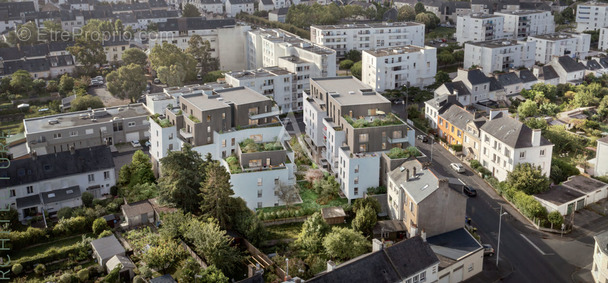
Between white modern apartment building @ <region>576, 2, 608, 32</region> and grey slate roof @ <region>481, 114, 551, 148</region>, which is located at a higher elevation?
white modern apartment building @ <region>576, 2, 608, 32</region>

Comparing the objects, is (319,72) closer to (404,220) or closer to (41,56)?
(404,220)

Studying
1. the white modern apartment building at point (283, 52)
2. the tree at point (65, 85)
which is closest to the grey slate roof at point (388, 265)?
the white modern apartment building at point (283, 52)

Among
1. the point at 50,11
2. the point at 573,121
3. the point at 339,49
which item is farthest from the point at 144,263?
the point at 50,11

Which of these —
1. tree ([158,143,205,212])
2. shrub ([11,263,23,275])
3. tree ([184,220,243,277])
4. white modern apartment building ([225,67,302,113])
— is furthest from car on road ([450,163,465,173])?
shrub ([11,263,23,275])

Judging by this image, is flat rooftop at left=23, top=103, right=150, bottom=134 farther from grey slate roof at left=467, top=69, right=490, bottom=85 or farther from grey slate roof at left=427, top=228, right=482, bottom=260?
grey slate roof at left=467, top=69, right=490, bottom=85

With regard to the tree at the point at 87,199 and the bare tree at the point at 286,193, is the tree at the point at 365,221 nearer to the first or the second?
the bare tree at the point at 286,193

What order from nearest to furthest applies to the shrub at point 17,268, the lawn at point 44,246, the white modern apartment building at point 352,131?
1. the shrub at point 17,268
2. the lawn at point 44,246
3. the white modern apartment building at point 352,131

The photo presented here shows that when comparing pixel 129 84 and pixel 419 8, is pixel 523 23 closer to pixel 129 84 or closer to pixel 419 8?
pixel 419 8
